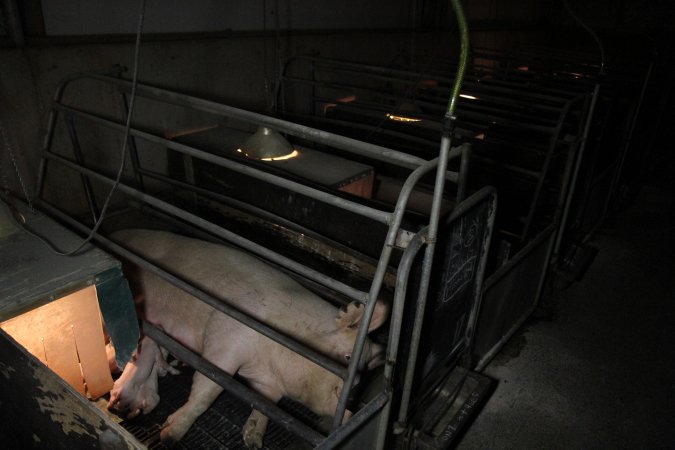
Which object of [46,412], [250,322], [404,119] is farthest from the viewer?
[404,119]

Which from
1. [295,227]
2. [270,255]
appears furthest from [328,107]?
[270,255]

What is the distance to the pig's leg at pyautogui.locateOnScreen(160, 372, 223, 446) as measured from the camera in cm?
262

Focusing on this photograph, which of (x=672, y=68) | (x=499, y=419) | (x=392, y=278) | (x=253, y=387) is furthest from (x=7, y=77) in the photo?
(x=672, y=68)

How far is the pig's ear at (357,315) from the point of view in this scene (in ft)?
7.38

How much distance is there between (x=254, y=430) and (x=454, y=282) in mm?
1431

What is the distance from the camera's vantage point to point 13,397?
1904 millimetres

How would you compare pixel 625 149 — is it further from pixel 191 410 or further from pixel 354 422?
pixel 191 410

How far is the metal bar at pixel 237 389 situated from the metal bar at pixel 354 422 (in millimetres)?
384

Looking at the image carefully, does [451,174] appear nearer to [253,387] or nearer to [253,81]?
[253,387]

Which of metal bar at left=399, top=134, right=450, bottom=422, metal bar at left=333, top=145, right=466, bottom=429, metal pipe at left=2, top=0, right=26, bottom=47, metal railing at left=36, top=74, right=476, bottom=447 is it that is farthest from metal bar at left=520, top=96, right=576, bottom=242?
metal pipe at left=2, top=0, right=26, bottom=47

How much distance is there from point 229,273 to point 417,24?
5.52m

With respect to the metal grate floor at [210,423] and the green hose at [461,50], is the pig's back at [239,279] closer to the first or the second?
the metal grate floor at [210,423]

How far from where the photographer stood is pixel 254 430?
267 centimetres

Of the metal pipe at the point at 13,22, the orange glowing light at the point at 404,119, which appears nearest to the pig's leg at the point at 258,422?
the metal pipe at the point at 13,22
